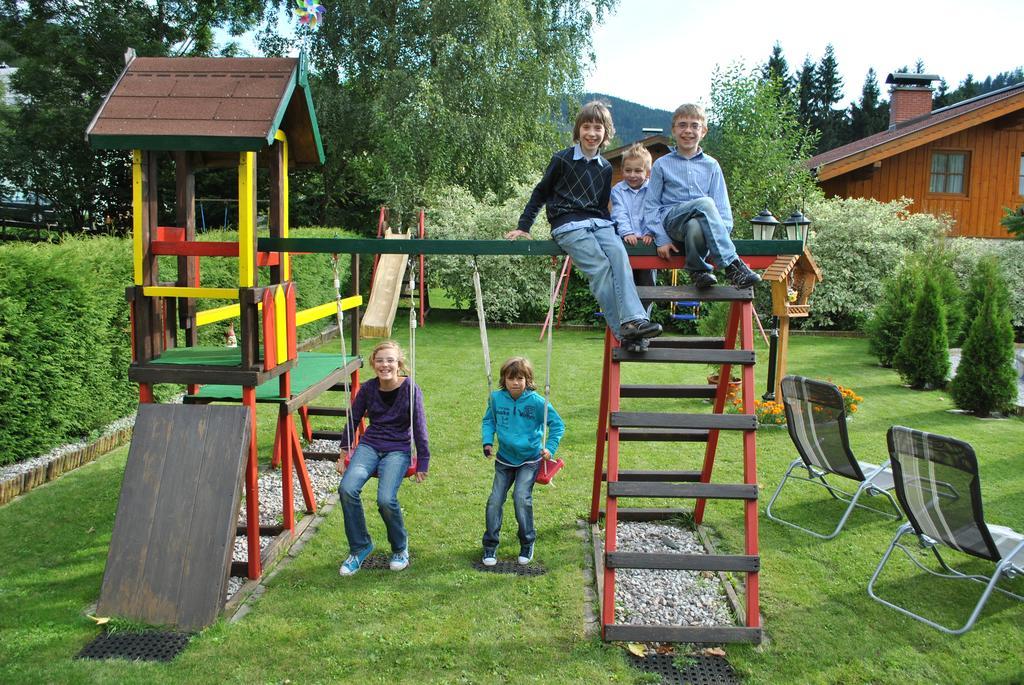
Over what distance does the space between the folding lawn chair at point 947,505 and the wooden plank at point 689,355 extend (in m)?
1.13

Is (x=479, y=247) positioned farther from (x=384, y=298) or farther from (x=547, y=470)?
(x=384, y=298)

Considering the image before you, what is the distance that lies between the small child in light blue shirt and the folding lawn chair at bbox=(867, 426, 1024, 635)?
6.65 ft

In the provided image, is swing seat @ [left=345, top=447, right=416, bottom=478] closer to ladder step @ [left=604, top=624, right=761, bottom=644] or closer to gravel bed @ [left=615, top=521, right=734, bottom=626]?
gravel bed @ [left=615, top=521, right=734, bottom=626]

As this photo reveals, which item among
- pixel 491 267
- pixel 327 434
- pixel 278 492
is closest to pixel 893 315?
pixel 491 267

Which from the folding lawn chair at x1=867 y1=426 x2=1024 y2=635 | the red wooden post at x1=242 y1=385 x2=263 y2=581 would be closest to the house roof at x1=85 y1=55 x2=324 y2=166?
the red wooden post at x1=242 y1=385 x2=263 y2=581

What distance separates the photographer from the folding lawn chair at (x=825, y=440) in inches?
243

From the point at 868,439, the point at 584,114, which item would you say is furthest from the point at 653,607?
the point at 868,439

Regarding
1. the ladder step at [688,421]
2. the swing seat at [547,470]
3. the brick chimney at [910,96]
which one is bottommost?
the swing seat at [547,470]

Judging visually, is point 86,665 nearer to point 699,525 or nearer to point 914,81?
point 699,525

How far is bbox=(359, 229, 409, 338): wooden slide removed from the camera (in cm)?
1670

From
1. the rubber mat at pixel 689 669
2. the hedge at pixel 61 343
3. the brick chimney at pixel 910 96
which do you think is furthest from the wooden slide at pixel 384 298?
the brick chimney at pixel 910 96

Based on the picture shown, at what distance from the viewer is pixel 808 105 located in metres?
55.3

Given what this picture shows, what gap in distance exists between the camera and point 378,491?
513cm

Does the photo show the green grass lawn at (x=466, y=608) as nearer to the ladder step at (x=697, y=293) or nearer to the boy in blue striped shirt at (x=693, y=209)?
the ladder step at (x=697, y=293)
